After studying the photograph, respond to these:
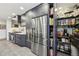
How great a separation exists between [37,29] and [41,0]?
4.02 feet

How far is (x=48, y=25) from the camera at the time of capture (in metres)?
2.66

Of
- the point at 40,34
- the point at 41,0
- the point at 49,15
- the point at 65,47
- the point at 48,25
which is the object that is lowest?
the point at 65,47

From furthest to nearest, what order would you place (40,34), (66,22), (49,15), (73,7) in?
(40,34) < (49,15) < (66,22) < (73,7)

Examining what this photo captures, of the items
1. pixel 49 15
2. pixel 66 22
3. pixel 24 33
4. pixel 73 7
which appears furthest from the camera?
pixel 24 33

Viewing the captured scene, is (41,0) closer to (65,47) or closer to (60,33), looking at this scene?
(60,33)

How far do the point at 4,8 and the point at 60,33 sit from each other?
1228 millimetres

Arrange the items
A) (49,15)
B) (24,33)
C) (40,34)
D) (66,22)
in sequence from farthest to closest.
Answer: (24,33)
(40,34)
(49,15)
(66,22)

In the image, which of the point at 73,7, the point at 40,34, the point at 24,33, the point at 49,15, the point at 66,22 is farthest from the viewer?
the point at 24,33

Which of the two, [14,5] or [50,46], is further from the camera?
[50,46]

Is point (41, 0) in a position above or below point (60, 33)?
above

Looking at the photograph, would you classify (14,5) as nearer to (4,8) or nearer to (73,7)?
(4,8)

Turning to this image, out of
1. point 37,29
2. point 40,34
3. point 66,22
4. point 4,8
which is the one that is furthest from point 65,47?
point 4,8

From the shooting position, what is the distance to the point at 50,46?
8.85 ft

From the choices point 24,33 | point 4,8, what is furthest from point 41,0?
point 24,33
